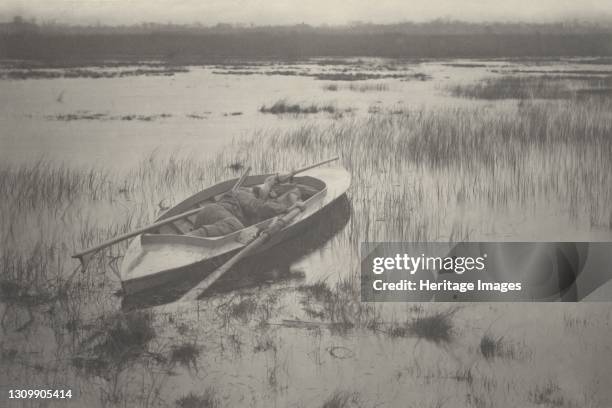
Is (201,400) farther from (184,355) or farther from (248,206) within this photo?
(248,206)

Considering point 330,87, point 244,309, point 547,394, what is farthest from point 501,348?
point 330,87

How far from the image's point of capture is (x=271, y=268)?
3109 mm

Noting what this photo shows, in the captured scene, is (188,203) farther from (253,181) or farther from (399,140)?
(399,140)

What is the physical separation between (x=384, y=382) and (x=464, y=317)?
49 cm

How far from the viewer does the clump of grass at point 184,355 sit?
10.2 ft

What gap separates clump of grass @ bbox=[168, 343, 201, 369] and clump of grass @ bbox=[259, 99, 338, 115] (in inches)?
45.7

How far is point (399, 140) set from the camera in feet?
10.6

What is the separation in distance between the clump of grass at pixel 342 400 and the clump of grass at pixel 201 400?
506 millimetres

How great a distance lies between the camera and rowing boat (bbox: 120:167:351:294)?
2984mm

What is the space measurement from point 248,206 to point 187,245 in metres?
0.34

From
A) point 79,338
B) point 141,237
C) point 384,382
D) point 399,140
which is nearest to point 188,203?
point 141,237

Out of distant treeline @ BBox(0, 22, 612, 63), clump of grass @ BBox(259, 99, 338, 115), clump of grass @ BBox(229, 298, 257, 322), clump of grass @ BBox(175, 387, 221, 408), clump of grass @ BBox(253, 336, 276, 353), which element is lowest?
clump of grass @ BBox(175, 387, 221, 408)

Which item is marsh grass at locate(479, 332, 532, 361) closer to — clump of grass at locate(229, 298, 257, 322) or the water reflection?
the water reflection

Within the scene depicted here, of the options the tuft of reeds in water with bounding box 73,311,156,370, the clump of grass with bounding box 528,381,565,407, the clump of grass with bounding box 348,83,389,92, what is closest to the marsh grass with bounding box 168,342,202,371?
the tuft of reeds in water with bounding box 73,311,156,370
